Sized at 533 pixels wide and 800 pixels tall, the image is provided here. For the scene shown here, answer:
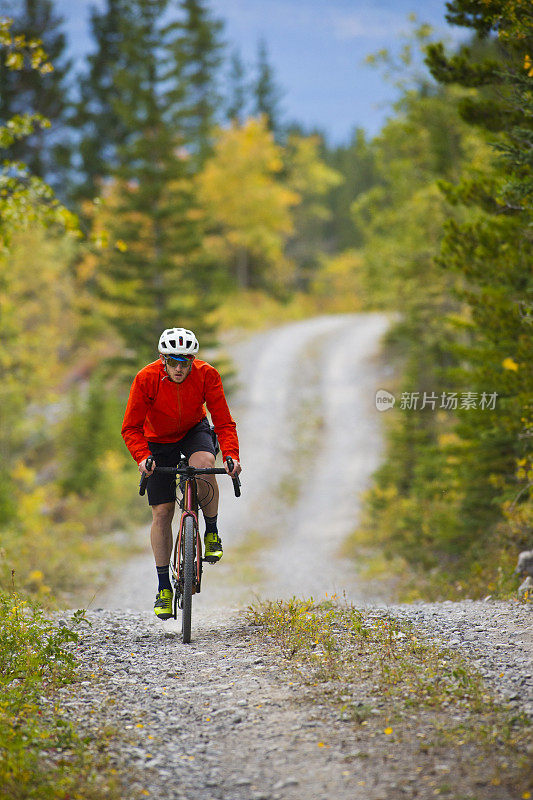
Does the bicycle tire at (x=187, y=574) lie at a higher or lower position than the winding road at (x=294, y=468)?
lower

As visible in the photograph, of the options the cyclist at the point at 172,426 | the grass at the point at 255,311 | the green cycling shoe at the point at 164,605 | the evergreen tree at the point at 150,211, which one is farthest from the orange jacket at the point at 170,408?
the grass at the point at 255,311

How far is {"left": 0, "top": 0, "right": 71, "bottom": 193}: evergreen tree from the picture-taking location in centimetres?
3603

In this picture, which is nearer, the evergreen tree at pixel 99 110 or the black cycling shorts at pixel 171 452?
the black cycling shorts at pixel 171 452

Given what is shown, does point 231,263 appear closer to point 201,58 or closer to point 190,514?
point 201,58

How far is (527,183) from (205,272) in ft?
58.2

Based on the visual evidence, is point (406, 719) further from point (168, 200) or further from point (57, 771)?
point (168, 200)

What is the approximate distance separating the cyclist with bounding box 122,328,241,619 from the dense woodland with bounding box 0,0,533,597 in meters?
3.98

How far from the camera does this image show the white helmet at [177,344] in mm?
6355

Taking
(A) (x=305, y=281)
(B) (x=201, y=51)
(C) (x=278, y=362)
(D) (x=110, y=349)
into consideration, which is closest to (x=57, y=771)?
(C) (x=278, y=362)

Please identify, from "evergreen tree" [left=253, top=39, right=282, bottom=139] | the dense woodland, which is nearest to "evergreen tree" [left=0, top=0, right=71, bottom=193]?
the dense woodland

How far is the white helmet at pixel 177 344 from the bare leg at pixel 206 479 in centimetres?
102

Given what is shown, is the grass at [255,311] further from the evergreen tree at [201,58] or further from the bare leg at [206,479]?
the bare leg at [206,479]

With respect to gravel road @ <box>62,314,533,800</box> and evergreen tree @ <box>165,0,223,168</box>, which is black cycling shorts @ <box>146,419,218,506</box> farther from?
evergreen tree @ <box>165,0,223,168</box>

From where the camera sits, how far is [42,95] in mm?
37750
